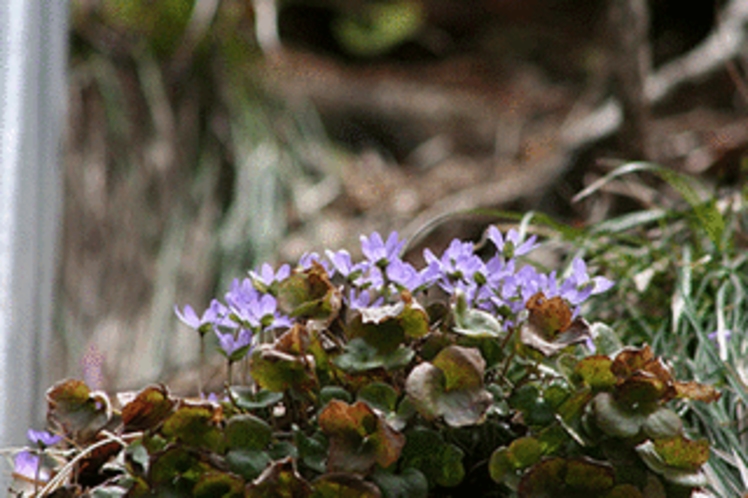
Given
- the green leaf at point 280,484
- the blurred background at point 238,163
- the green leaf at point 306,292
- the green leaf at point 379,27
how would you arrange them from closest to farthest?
the green leaf at point 280,484
the green leaf at point 306,292
the blurred background at point 238,163
the green leaf at point 379,27

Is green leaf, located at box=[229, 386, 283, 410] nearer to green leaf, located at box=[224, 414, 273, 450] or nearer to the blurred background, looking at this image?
green leaf, located at box=[224, 414, 273, 450]

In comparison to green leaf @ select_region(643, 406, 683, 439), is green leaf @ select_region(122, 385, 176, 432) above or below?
above

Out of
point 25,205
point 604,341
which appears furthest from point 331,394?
point 25,205

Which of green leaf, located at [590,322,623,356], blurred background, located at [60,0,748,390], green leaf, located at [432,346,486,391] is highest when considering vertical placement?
green leaf, located at [432,346,486,391]

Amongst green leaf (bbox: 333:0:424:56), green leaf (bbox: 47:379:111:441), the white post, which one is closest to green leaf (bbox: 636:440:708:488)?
green leaf (bbox: 47:379:111:441)

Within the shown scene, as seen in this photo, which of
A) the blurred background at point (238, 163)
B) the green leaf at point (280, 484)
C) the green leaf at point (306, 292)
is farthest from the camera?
the blurred background at point (238, 163)

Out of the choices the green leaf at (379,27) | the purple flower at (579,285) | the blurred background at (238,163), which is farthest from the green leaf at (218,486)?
the green leaf at (379,27)

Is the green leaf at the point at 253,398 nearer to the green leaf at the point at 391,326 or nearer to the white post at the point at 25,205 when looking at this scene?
the green leaf at the point at 391,326
